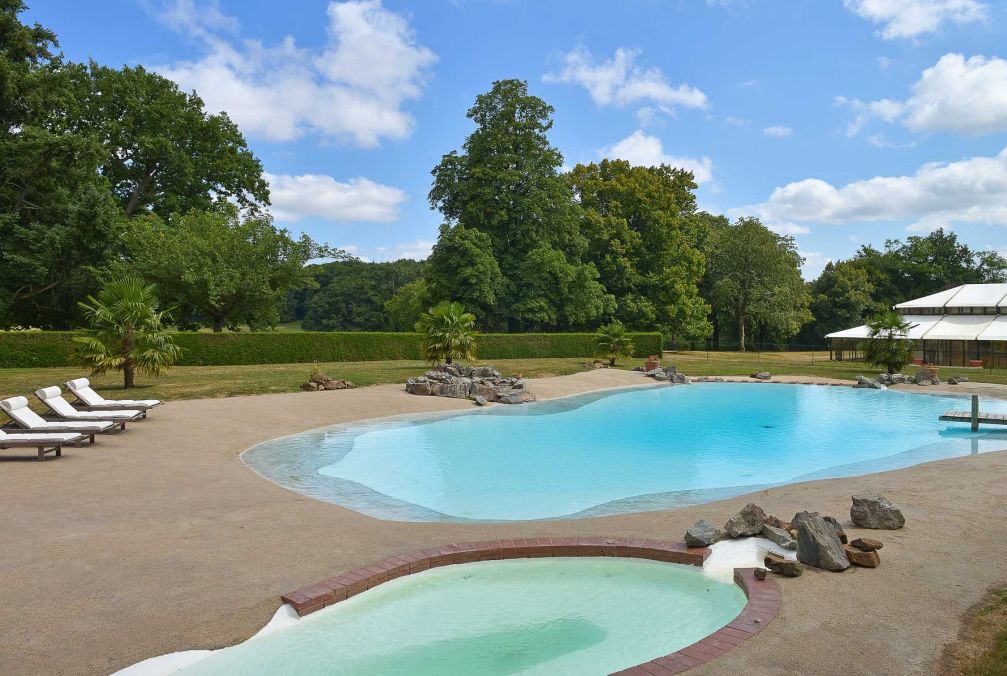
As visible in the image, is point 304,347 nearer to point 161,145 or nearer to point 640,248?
point 161,145

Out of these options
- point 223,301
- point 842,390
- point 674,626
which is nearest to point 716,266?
point 842,390

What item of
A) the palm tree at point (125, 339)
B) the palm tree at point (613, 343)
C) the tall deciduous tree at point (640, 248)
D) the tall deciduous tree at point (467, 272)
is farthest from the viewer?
the tall deciduous tree at point (640, 248)

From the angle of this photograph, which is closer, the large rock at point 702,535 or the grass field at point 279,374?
the large rock at point 702,535

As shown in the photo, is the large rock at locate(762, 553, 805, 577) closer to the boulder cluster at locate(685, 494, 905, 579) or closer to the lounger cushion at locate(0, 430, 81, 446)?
the boulder cluster at locate(685, 494, 905, 579)

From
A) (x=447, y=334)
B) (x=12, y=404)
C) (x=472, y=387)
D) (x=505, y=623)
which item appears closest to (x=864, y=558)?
(x=505, y=623)

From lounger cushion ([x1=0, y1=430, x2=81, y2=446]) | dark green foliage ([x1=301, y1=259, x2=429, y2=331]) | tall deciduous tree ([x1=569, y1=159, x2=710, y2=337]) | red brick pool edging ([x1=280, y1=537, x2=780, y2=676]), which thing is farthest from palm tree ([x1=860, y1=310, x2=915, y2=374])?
dark green foliage ([x1=301, y1=259, x2=429, y2=331])

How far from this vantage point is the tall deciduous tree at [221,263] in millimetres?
28906

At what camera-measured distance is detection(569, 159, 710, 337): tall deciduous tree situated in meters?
45.0

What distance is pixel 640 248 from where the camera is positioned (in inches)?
1826

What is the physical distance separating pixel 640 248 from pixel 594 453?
34610 millimetres

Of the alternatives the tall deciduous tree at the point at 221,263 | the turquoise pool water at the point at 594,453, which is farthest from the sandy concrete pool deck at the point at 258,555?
the tall deciduous tree at the point at 221,263

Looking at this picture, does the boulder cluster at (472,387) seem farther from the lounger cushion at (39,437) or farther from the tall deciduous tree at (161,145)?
the tall deciduous tree at (161,145)

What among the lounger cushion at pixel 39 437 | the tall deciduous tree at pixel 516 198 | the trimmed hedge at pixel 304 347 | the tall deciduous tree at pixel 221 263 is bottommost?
the lounger cushion at pixel 39 437

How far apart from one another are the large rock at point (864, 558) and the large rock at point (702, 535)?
1.18 m
